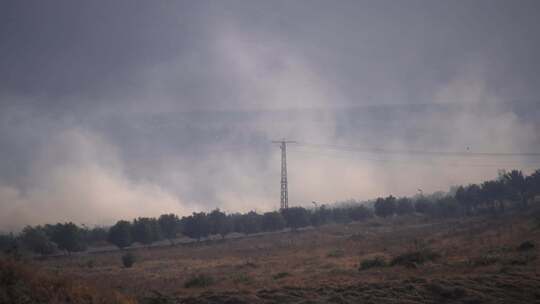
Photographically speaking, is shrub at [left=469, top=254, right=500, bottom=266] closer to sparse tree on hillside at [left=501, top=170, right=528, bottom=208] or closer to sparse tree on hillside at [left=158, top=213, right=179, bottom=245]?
sparse tree on hillside at [left=158, top=213, right=179, bottom=245]

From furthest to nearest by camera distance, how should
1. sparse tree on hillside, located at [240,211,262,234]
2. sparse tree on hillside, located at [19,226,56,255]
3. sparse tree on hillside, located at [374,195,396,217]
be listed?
sparse tree on hillside, located at [374,195,396,217], sparse tree on hillside, located at [240,211,262,234], sparse tree on hillside, located at [19,226,56,255]

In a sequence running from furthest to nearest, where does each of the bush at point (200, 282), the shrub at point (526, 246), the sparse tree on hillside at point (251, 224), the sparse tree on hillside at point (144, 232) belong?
the sparse tree on hillside at point (251, 224) → the sparse tree on hillside at point (144, 232) → the shrub at point (526, 246) → the bush at point (200, 282)

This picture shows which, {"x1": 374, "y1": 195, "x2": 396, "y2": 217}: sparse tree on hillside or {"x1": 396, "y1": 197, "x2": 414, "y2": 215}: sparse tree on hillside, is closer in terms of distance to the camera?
{"x1": 374, "y1": 195, "x2": 396, "y2": 217}: sparse tree on hillside

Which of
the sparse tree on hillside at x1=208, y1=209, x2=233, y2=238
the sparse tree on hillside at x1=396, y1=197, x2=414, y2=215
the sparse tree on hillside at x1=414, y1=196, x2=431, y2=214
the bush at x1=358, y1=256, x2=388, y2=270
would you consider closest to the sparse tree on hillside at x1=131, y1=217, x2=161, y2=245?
the sparse tree on hillside at x1=208, y1=209, x2=233, y2=238

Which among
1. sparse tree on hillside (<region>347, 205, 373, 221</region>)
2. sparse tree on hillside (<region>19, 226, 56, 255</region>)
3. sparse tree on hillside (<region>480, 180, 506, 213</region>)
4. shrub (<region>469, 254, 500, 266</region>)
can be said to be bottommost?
sparse tree on hillside (<region>19, 226, 56, 255</region>)

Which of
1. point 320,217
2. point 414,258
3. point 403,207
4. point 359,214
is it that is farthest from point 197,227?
point 414,258

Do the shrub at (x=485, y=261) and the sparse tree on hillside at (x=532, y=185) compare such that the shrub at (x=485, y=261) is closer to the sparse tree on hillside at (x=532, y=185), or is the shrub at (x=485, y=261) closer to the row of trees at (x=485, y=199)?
the row of trees at (x=485, y=199)

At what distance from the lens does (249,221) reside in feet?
336

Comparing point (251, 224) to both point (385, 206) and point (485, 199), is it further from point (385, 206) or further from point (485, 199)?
point (485, 199)

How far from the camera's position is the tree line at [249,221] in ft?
254

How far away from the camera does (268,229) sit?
101812mm

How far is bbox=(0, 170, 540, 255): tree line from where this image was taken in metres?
77.5

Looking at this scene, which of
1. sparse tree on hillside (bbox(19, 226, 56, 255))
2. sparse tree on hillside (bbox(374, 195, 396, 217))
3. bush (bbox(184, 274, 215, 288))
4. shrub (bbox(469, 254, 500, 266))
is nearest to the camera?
shrub (bbox(469, 254, 500, 266))

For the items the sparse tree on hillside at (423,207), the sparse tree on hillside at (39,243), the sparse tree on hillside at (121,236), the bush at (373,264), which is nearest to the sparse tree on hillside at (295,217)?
the sparse tree on hillside at (121,236)
